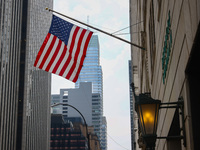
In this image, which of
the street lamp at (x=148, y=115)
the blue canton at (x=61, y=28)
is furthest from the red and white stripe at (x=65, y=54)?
the street lamp at (x=148, y=115)

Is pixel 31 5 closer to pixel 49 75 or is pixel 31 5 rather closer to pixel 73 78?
pixel 49 75

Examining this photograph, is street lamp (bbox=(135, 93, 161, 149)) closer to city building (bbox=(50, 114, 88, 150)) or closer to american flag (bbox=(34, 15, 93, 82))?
american flag (bbox=(34, 15, 93, 82))

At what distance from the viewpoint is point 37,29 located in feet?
436

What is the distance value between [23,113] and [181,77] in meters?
109

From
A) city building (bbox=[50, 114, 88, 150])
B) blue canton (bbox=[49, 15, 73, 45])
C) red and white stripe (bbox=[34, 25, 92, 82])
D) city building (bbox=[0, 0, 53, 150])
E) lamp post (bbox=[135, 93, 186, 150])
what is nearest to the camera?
lamp post (bbox=[135, 93, 186, 150])

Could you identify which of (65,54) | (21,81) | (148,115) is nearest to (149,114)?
(148,115)

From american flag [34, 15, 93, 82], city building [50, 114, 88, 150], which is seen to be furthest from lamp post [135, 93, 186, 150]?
city building [50, 114, 88, 150]

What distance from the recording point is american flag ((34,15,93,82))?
16.5 metres

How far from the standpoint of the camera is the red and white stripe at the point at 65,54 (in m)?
16.5

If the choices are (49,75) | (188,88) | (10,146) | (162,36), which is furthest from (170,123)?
(49,75)

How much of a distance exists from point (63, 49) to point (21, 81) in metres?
103

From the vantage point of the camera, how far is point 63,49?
16.8 meters

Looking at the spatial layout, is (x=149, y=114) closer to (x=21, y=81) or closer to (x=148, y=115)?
(x=148, y=115)

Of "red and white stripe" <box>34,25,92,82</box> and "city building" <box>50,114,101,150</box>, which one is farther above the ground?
"city building" <box>50,114,101,150</box>
